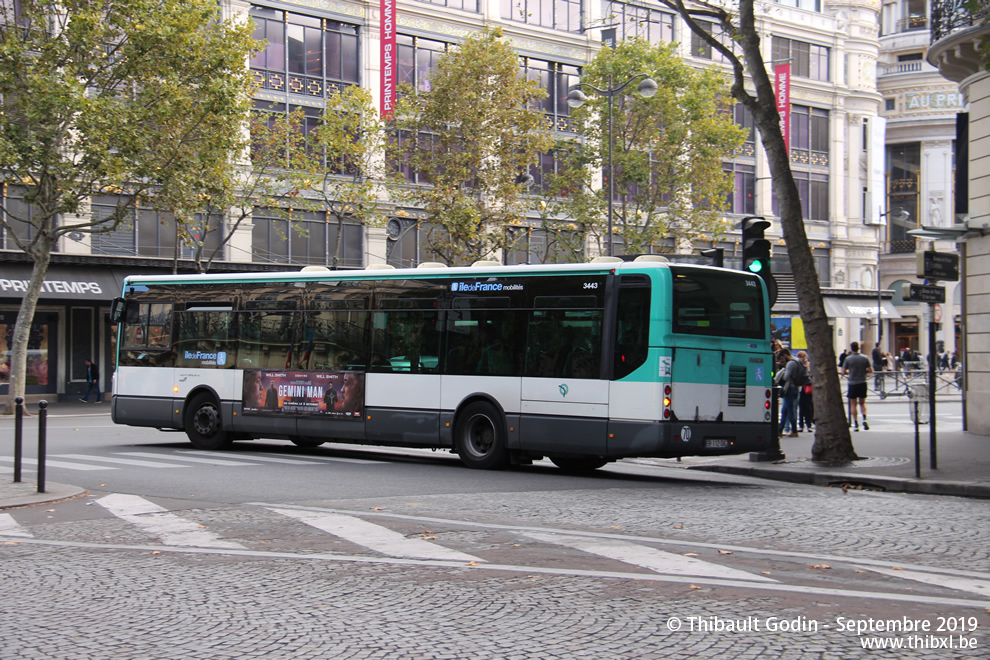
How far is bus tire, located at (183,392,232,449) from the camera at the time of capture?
18234 mm

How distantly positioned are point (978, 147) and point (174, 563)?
17622 millimetres

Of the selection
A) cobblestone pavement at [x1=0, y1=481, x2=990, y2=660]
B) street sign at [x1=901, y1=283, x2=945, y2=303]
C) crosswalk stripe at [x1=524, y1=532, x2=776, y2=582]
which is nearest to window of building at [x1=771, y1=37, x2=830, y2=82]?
street sign at [x1=901, y1=283, x2=945, y2=303]

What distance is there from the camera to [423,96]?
3784 centimetres

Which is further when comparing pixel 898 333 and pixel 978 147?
pixel 898 333

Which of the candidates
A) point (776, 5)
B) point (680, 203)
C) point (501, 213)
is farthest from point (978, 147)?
point (776, 5)

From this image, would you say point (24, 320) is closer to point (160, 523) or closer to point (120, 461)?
point (120, 461)

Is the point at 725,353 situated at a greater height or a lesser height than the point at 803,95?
lesser

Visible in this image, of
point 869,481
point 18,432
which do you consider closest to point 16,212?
point 18,432

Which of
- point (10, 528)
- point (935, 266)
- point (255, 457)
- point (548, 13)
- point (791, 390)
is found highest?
point (548, 13)

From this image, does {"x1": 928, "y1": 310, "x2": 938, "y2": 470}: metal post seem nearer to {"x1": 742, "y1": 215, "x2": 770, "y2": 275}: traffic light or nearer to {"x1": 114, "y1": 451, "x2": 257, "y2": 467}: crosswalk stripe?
{"x1": 742, "y1": 215, "x2": 770, "y2": 275}: traffic light

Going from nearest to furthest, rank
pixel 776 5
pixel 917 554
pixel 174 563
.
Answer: pixel 174 563 < pixel 917 554 < pixel 776 5

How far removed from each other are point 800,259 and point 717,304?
2.11 metres

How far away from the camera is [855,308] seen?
59.3m

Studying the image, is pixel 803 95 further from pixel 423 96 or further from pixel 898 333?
pixel 423 96
